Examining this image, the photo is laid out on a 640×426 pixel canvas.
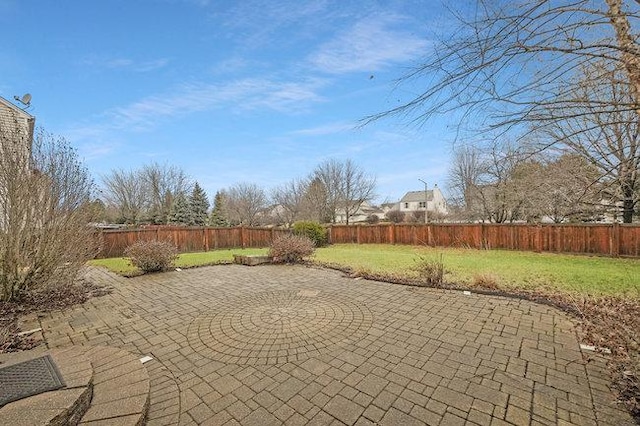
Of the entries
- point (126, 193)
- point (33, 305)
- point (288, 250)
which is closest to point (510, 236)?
point (288, 250)

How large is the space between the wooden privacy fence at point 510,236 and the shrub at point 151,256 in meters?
12.0

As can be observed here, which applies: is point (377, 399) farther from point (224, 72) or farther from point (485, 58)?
point (224, 72)

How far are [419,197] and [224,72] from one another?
163 ft

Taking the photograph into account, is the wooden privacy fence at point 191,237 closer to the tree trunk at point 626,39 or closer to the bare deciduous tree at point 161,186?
the tree trunk at point 626,39

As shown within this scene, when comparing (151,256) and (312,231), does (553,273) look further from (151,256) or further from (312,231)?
(151,256)

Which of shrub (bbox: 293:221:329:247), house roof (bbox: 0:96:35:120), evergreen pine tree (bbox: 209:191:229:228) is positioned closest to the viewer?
house roof (bbox: 0:96:35:120)

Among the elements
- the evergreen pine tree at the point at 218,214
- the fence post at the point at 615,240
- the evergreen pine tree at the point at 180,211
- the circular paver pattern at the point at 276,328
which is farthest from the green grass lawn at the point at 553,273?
the evergreen pine tree at the point at 218,214

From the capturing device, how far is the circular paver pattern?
142 inches

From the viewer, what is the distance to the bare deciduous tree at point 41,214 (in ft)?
17.4

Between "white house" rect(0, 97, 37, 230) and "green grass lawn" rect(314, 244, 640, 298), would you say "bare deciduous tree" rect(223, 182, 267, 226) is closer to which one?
"green grass lawn" rect(314, 244, 640, 298)

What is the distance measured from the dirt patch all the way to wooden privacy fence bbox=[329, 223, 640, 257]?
1456 cm

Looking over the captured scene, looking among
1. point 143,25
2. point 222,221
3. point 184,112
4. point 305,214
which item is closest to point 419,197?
point 305,214

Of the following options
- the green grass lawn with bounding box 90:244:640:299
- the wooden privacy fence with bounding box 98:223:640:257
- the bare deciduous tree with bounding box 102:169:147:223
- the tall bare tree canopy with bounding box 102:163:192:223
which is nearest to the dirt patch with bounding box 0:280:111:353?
the green grass lawn with bounding box 90:244:640:299

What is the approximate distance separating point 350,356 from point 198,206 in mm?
37250
